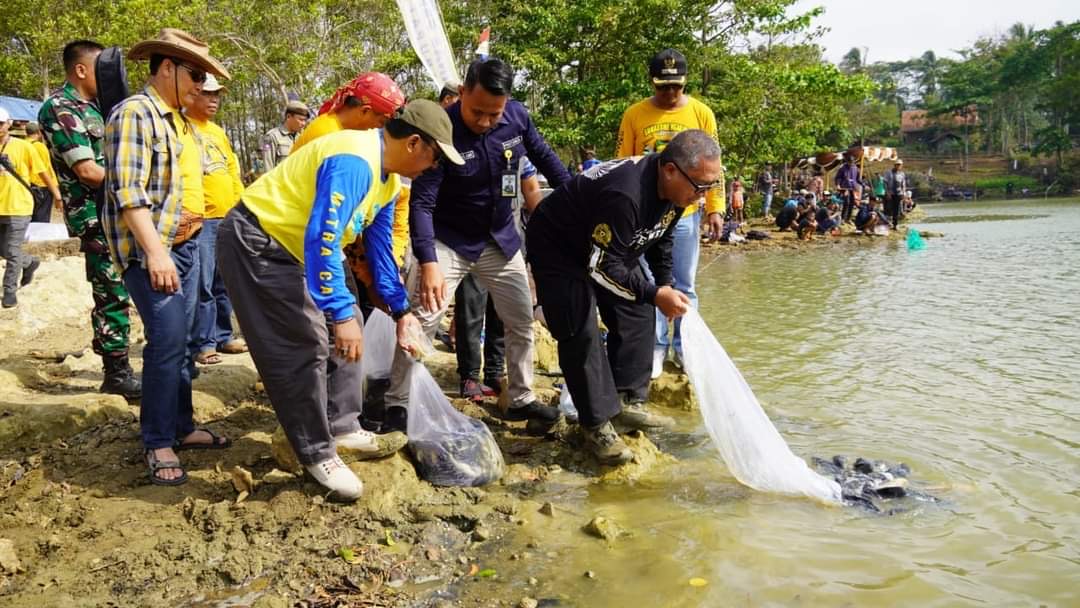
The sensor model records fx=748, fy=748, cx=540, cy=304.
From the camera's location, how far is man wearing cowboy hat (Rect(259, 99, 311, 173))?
662 cm

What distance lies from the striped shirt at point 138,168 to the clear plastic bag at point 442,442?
1295 millimetres

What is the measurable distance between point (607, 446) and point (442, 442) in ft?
2.61

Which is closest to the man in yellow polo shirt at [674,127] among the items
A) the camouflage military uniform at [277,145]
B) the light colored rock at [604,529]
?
the light colored rock at [604,529]

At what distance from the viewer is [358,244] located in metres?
3.52

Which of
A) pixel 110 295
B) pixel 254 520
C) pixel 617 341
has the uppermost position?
pixel 110 295

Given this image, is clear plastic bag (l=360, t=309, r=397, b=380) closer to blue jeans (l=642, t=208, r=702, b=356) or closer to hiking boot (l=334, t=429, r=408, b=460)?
hiking boot (l=334, t=429, r=408, b=460)

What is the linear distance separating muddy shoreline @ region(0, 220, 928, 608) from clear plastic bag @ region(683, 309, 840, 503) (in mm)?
509

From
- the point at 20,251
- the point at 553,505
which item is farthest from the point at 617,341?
the point at 20,251

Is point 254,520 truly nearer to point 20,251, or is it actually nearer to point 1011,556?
point 1011,556

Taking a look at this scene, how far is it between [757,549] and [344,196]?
2.01 meters

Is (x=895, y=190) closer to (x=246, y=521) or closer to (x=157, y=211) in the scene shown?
(x=157, y=211)

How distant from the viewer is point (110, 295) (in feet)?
13.2

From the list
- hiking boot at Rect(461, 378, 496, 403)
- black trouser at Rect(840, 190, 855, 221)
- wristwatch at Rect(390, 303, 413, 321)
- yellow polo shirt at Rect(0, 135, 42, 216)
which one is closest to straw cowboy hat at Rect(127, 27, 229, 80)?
wristwatch at Rect(390, 303, 413, 321)

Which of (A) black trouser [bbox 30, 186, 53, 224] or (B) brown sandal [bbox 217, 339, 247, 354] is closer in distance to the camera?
(B) brown sandal [bbox 217, 339, 247, 354]
